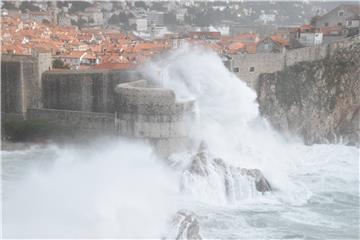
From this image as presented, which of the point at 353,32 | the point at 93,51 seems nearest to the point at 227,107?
the point at 353,32

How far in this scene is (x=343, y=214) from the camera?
48.0 ft

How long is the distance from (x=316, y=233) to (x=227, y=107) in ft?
22.8

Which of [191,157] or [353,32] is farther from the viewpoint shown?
[353,32]

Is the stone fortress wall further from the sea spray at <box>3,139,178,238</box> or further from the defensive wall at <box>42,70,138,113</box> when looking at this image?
the sea spray at <box>3,139,178,238</box>

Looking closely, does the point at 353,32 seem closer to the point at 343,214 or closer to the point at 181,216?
the point at 343,214

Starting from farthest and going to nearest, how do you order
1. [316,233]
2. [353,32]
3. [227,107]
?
1. [353,32]
2. [227,107]
3. [316,233]

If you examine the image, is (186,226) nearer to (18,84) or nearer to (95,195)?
(95,195)

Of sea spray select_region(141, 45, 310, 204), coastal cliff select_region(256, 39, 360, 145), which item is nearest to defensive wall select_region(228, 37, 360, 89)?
coastal cliff select_region(256, 39, 360, 145)

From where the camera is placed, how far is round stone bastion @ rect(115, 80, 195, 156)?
17.0 meters

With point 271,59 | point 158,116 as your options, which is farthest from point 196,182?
point 271,59

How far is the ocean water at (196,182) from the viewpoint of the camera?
1246 centimetres

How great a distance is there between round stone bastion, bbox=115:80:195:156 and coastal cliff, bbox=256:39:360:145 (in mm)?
5212

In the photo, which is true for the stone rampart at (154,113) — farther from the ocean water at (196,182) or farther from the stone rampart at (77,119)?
the stone rampart at (77,119)

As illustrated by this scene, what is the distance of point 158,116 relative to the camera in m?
17.0
